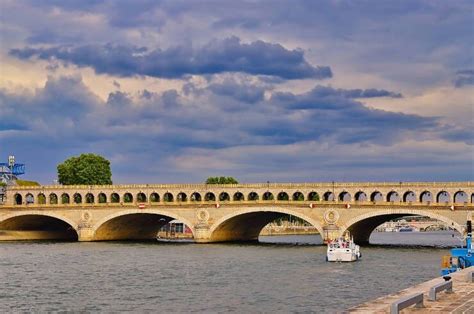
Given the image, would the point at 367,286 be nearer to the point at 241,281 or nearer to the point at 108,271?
the point at 241,281

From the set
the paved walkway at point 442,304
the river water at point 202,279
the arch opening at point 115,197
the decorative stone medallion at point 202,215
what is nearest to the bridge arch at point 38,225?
the arch opening at point 115,197

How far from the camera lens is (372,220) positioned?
108m

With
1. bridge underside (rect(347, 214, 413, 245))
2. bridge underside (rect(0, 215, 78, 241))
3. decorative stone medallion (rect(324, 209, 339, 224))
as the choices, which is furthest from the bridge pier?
bridge underside (rect(347, 214, 413, 245))

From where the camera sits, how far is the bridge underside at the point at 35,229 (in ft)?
419

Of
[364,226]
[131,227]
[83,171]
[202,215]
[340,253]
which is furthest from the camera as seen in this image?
[83,171]

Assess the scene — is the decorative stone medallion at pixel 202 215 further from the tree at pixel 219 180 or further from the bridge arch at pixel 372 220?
the tree at pixel 219 180

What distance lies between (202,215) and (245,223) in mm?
10650

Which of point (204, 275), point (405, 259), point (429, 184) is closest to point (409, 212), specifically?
point (429, 184)

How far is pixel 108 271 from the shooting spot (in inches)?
2795

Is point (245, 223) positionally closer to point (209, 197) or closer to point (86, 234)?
point (209, 197)

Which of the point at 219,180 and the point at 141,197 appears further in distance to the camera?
the point at 219,180

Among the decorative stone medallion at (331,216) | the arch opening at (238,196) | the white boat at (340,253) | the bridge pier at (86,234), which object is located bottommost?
the white boat at (340,253)

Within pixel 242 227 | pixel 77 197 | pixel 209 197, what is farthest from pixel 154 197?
pixel 242 227

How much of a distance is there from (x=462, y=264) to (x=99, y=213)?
7479cm
